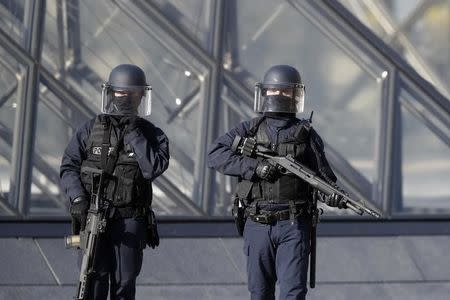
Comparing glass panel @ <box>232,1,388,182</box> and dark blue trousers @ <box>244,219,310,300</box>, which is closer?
dark blue trousers @ <box>244,219,310,300</box>

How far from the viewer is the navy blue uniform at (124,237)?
8.83m

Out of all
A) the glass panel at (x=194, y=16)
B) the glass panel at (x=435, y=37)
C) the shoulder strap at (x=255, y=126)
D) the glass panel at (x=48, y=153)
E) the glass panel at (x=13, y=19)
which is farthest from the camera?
the glass panel at (x=435, y=37)

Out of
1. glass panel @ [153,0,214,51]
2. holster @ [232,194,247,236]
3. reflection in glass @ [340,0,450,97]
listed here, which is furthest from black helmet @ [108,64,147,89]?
reflection in glass @ [340,0,450,97]

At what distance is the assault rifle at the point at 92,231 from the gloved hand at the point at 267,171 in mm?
968

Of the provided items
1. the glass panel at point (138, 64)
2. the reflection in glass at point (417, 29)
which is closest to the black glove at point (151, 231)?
the glass panel at point (138, 64)

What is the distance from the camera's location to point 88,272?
879 centimetres

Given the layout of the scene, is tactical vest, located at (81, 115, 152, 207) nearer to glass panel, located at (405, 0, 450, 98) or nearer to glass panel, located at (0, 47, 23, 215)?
glass panel, located at (0, 47, 23, 215)

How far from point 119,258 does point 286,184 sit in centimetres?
116

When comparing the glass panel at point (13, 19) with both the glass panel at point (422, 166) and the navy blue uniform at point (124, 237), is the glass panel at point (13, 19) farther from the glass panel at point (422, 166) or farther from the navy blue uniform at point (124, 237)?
the navy blue uniform at point (124, 237)

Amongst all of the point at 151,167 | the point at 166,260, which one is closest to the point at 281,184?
the point at 151,167

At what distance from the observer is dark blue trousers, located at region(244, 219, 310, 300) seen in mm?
9055

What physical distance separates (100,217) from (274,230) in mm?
1124

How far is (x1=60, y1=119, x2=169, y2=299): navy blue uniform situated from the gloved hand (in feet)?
1.95

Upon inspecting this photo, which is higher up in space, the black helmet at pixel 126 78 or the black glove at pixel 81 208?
the black helmet at pixel 126 78
